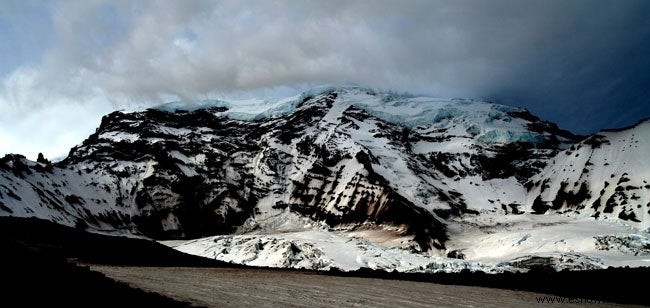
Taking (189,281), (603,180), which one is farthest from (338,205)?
(189,281)

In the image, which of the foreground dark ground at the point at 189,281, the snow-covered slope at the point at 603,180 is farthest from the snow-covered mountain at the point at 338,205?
the foreground dark ground at the point at 189,281

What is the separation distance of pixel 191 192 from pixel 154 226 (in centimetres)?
2058

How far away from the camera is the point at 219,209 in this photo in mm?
193000

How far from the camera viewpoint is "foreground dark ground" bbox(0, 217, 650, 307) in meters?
19.2

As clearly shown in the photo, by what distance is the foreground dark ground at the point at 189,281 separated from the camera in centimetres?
1923

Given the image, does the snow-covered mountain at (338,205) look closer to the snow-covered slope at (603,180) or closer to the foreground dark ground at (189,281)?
the snow-covered slope at (603,180)

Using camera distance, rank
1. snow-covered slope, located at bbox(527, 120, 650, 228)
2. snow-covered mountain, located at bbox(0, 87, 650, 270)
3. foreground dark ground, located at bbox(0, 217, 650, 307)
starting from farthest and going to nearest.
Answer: snow-covered slope, located at bbox(527, 120, 650, 228), snow-covered mountain, located at bbox(0, 87, 650, 270), foreground dark ground, located at bbox(0, 217, 650, 307)

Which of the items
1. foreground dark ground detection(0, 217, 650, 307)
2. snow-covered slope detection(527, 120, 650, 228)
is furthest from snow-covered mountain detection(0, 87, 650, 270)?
foreground dark ground detection(0, 217, 650, 307)

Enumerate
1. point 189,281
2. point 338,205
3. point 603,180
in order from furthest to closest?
point 338,205
point 603,180
point 189,281

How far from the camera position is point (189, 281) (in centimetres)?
4103

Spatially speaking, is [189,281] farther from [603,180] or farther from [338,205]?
[603,180]

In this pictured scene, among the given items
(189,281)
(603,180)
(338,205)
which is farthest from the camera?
(338,205)

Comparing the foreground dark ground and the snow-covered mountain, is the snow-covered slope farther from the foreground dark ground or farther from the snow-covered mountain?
the foreground dark ground

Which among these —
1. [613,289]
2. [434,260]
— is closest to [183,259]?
→ [434,260]
